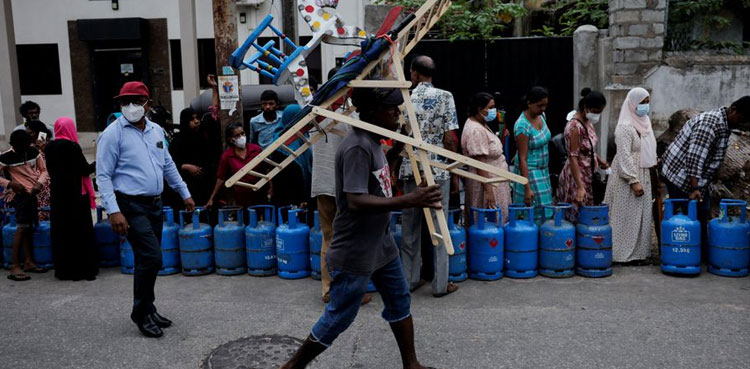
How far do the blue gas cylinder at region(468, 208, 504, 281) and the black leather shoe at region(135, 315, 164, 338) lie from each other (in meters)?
2.85

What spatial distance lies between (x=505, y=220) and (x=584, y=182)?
90 centimetres

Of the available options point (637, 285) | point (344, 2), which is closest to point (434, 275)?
point (637, 285)

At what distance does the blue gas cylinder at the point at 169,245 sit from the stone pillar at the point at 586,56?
6.70 metres

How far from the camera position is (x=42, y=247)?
6820 millimetres

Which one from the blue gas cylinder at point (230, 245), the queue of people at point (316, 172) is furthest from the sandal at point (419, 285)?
the blue gas cylinder at point (230, 245)

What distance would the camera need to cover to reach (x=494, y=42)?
10.2 m

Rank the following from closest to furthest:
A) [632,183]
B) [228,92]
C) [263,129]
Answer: [632,183] → [228,92] → [263,129]

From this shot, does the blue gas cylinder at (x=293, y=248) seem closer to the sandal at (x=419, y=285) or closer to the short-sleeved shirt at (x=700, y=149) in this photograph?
the sandal at (x=419, y=285)

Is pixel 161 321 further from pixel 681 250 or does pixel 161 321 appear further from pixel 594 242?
pixel 681 250

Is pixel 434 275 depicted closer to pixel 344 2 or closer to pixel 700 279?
Answer: pixel 700 279

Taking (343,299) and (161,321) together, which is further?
(161,321)

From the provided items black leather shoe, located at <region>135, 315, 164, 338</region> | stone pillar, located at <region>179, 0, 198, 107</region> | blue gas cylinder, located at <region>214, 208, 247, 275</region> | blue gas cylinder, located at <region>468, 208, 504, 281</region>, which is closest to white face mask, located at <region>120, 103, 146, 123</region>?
black leather shoe, located at <region>135, 315, 164, 338</region>

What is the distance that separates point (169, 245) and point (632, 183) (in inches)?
183

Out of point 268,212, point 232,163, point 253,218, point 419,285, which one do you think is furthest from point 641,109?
point 232,163
